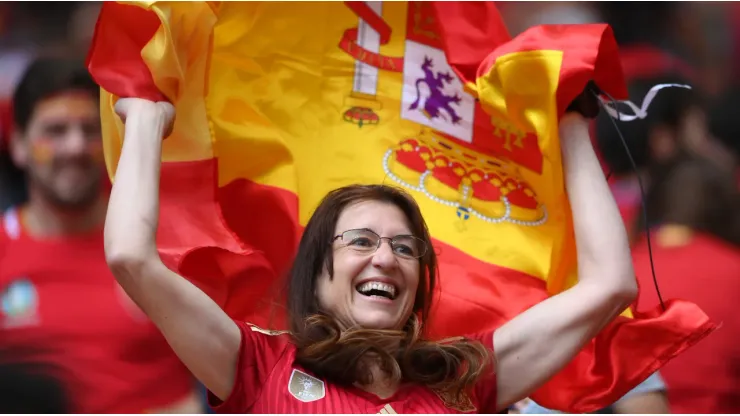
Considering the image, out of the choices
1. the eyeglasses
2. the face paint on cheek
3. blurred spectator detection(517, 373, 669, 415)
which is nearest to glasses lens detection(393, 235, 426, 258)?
the eyeglasses

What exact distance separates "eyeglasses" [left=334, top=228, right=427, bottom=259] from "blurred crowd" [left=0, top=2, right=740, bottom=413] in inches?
20.5

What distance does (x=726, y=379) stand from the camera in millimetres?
2854

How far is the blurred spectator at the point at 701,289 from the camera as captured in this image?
2.82 meters

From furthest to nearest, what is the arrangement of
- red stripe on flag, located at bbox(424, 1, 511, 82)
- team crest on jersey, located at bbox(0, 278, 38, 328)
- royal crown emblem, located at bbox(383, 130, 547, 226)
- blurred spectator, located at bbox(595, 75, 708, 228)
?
1. blurred spectator, located at bbox(595, 75, 708, 228)
2. team crest on jersey, located at bbox(0, 278, 38, 328)
3. royal crown emblem, located at bbox(383, 130, 547, 226)
4. red stripe on flag, located at bbox(424, 1, 511, 82)

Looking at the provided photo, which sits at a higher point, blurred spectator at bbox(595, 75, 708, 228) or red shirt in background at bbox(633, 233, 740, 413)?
blurred spectator at bbox(595, 75, 708, 228)

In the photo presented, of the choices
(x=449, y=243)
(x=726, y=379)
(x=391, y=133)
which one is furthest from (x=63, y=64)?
(x=726, y=379)

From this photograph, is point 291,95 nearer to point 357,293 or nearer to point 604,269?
point 357,293

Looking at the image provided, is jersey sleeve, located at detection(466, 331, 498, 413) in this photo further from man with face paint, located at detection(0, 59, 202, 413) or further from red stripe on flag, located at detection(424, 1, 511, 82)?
man with face paint, located at detection(0, 59, 202, 413)

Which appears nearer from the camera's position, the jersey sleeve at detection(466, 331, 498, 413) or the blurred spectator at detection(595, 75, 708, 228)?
the jersey sleeve at detection(466, 331, 498, 413)

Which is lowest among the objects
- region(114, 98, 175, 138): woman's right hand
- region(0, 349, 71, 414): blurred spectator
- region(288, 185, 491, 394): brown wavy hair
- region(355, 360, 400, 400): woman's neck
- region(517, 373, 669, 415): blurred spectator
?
region(0, 349, 71, 414): blurred spectator

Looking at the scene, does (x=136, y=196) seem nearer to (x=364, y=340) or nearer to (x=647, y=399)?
(x=364, y=340)

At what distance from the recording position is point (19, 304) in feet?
9.18

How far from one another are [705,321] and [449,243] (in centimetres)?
55

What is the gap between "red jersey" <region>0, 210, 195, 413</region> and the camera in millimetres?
2672
